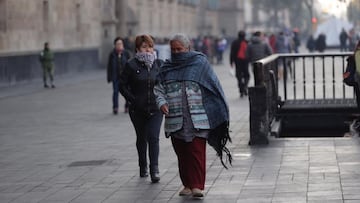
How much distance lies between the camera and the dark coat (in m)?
20.8

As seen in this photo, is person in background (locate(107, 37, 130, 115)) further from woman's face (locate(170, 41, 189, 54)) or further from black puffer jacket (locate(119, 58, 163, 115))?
woman's face (locate(170, 41, 189, 54))

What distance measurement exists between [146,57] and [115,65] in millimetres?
9083

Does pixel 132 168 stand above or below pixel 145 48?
below

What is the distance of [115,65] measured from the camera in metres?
20.9

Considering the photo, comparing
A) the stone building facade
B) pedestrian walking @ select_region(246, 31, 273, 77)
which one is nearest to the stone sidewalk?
pedestrian walking @ select_region(246, 31, 273, 77)

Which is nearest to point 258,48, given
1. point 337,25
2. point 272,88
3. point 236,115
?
point 236,115

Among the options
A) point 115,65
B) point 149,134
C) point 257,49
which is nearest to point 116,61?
point 115,65

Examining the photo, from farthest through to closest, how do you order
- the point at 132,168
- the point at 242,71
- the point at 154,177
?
1. the point at 242,71
2. the point at 132,168
3. the point at 154,177

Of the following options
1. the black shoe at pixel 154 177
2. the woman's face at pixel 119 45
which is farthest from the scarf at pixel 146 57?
the woman's face at pixel 119 45

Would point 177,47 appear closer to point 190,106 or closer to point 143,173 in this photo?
point 190,106

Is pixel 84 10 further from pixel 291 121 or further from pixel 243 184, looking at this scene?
pixel 243 184

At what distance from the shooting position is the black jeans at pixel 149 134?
11500mm

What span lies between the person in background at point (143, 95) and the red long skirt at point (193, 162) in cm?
123

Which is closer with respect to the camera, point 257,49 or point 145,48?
point 145,48
